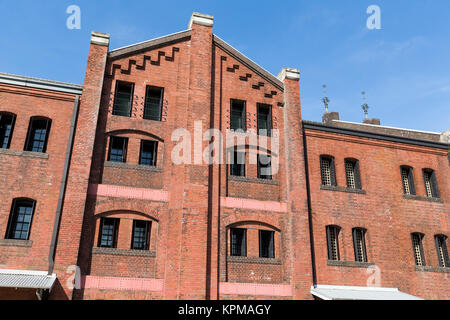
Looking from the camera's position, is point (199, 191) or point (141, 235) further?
point (199, 191)

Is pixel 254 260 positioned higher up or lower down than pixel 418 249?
lower down

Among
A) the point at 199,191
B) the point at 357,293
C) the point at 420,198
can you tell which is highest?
the point at 420,198

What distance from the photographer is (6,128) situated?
16172mm

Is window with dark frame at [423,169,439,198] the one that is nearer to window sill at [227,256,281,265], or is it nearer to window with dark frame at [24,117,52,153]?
window sill at [227,256,281,265]

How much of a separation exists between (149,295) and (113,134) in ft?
21.9

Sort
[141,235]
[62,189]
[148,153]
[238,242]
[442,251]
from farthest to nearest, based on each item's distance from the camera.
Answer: [442,251]
[148,153]
[238,242]
[141,235]
[62,189]

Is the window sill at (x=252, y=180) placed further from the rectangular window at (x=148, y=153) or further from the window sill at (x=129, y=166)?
the rectangular window at (x=148, y=153)

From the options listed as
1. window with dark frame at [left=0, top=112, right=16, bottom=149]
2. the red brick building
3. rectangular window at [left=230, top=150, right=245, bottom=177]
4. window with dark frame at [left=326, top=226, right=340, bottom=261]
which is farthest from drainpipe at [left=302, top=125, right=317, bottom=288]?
window with dark frame at [left=0, top=112, right=16, bottom=149]

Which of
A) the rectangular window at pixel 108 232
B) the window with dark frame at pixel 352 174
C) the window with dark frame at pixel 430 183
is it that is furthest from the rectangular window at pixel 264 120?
the window with dark frame at pixel 430 183

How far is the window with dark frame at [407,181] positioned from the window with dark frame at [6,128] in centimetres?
1828

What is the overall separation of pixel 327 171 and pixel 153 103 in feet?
29.3

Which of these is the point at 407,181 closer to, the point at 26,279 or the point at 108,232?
the point at 108,232

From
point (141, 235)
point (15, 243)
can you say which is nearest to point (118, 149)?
point (141, 235)

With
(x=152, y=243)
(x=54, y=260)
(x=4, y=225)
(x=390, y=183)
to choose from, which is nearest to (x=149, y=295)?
(x=152, y=243)
